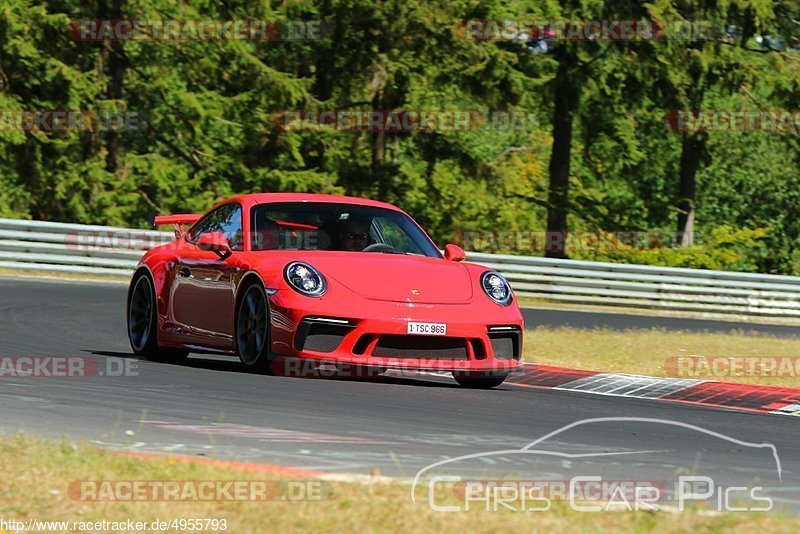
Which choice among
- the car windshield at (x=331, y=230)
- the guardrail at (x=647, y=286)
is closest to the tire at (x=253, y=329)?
the car windshield at (x=331, y=230)

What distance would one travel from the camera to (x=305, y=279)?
9328 mm

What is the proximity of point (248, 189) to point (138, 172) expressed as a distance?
271 cm

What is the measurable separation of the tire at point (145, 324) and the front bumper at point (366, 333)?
2.08 m

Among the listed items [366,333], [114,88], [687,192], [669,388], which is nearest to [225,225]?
[366,333]

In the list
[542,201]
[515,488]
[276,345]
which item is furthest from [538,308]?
[515,488]

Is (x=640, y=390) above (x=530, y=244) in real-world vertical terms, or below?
above

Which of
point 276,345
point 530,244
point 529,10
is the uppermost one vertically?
point 529,10

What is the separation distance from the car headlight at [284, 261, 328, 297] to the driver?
35.8 inches

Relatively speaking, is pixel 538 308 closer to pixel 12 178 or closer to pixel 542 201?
pixel 542 201

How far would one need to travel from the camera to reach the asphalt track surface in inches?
249

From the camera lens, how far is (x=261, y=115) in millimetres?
32406

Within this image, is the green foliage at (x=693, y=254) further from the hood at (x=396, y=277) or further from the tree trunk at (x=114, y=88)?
the hood at (x=396, y=277)

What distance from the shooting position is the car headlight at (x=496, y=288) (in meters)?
9.87

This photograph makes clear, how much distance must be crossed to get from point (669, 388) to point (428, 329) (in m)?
2.88
